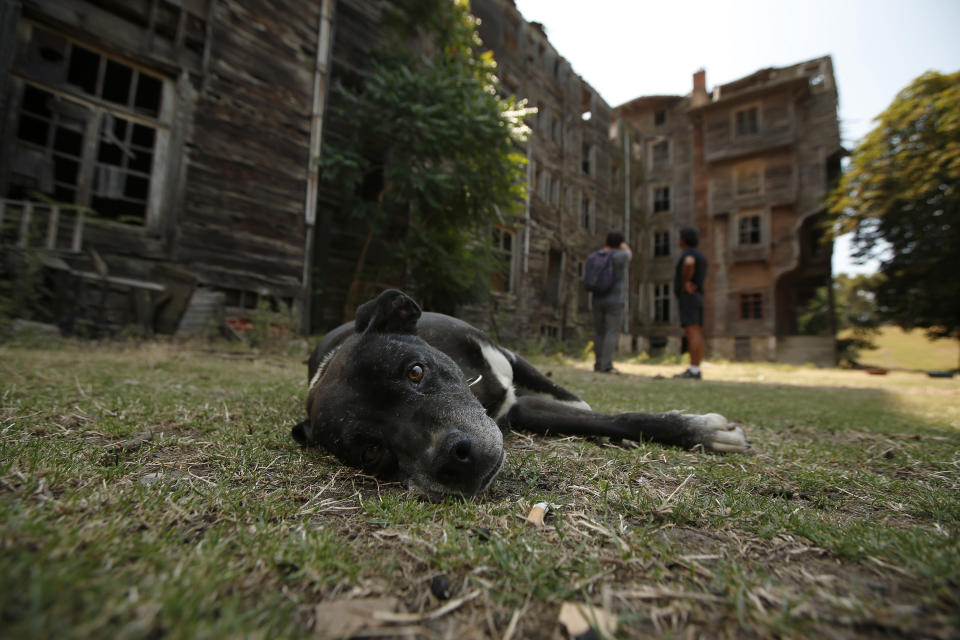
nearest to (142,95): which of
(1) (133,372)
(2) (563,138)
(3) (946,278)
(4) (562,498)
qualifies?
(1) (133,372)

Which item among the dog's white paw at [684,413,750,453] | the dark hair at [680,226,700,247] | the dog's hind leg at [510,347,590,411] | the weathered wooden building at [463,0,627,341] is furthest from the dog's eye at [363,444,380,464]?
the weathered wooden building at [463,0,627,341]

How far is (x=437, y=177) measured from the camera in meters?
9.23

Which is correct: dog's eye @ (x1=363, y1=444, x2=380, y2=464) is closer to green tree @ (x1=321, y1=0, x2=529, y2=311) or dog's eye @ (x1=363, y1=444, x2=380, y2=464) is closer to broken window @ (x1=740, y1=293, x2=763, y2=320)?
green tree @ (x1=321, y1=0, x2=529, y2=311)

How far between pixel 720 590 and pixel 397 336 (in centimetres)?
154

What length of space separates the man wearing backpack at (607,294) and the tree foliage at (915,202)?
46.1 feet

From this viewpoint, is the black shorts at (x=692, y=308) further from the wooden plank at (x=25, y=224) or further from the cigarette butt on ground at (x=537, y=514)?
the wooden plank at (x=25, y=224)

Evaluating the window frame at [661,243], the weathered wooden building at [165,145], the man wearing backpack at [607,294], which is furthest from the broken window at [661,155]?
the weathered wooden building at [165,145]

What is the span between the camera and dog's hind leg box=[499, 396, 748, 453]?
225cm

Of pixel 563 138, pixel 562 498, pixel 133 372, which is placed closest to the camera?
pixel 562 498

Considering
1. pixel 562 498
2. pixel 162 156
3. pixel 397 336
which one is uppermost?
pixel 162 156

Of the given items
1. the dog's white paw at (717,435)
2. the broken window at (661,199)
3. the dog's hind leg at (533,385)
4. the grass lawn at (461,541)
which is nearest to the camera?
the grass lawn at (461,541)

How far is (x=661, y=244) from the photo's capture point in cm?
2492

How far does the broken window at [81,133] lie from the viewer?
6645 mm

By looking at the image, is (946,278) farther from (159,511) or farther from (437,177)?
(159,511)
